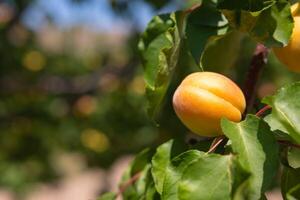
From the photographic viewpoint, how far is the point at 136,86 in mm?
3246

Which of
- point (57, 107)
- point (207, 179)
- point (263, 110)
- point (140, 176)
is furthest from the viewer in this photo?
point (57, 107)

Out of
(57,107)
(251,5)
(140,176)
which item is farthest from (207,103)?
(57,107)

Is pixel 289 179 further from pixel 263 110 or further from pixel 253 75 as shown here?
pixel 253 75

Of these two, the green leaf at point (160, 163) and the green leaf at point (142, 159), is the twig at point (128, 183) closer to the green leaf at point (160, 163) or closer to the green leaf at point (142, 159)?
the green leaf at point (142, 159)

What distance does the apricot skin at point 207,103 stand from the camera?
82 cm

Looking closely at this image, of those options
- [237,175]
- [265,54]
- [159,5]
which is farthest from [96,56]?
A: [237,175]

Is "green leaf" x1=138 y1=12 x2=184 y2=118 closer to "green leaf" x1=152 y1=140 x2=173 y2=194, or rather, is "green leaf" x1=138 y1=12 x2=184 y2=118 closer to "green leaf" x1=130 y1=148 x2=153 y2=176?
"green leaf" x1=152 y1=140 x2=173 y2=194

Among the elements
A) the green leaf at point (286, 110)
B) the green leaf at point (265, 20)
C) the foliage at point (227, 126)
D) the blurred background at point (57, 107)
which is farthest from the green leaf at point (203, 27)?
the blurred background at point (57, 107)

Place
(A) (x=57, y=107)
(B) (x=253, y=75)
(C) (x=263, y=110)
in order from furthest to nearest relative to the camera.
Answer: (A) (x=57, y=107) < (B) (x=253, y=75) < (C) (x=263, y=110)

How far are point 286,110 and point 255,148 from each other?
2.5 inches

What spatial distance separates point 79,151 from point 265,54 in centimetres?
289

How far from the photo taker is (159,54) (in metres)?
0.89

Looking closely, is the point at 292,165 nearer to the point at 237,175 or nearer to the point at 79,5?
the point at 237,175

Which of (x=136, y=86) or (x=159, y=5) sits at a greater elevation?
(x=159, y=5)
